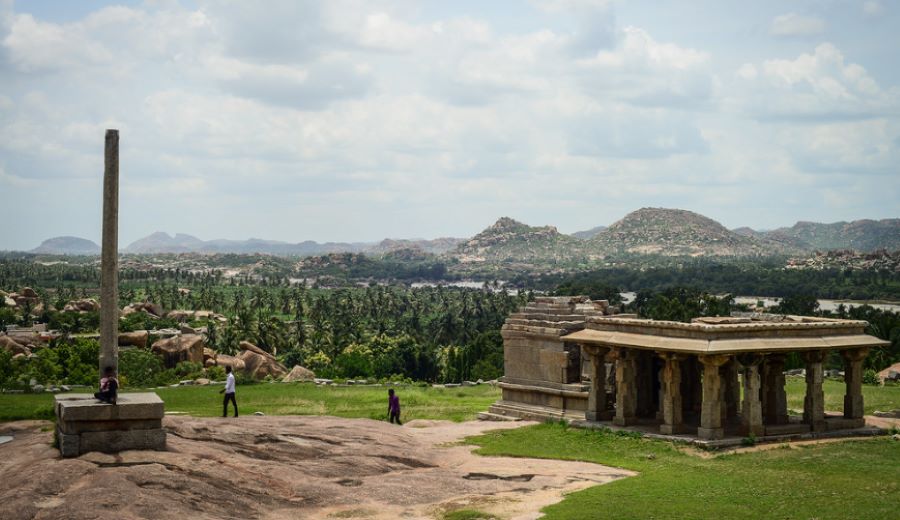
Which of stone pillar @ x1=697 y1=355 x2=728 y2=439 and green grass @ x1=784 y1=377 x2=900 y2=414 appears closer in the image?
stone pillar @ x1=697 y1=355 x2=728 y2=439

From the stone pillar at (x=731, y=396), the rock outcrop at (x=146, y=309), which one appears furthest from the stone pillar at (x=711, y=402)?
the rock outcrop at (x=146, y=309)

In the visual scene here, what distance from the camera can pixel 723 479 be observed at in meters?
24.8

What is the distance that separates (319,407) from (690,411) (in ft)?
48.1

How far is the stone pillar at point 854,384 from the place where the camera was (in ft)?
109

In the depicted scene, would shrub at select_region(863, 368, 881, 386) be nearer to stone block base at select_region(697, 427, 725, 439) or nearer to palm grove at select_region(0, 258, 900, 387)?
palm grove at select_region(0, 258, 900, 387)

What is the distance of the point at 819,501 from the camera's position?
865 inches

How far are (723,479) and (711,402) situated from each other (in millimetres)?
6061

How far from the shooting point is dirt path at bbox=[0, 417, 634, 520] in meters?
19.2

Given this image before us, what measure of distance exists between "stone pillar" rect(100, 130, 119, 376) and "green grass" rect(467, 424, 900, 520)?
11.2m

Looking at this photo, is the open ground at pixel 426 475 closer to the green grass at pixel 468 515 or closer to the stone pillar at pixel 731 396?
the green grass at pixel 468 515

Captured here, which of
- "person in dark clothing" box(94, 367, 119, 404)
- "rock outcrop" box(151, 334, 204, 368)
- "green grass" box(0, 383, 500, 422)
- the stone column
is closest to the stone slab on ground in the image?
"person in dark clothing" box(94, 367, 119, 404)

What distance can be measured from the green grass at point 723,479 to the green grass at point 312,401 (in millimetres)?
7493

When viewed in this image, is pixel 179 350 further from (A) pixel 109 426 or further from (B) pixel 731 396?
(A) pixel 109 426

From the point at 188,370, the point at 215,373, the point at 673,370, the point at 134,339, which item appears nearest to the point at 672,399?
the point at 673,370
